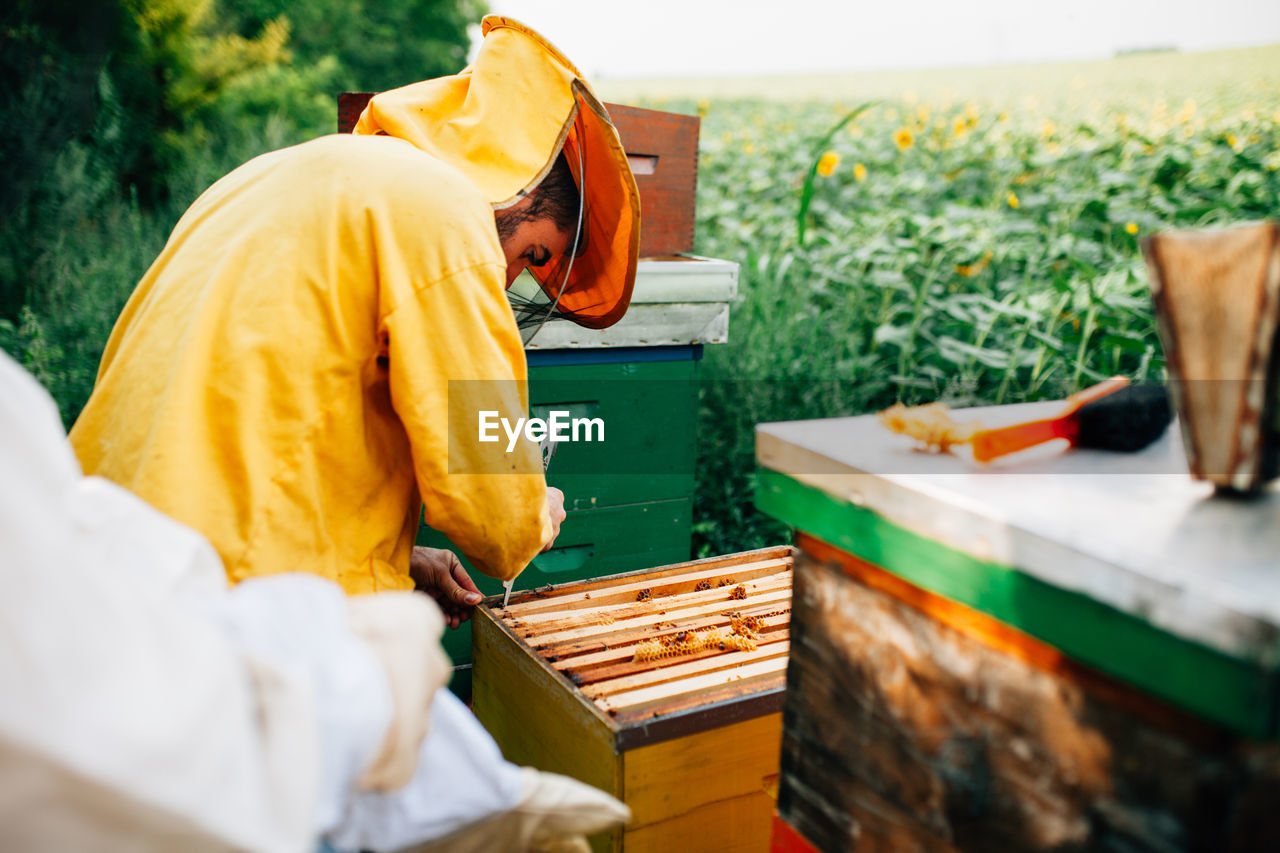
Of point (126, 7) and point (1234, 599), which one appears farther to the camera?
point (126, 7)

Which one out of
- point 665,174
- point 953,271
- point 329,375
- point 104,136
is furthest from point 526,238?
point 104,136

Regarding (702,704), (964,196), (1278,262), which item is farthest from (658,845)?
(964,196)

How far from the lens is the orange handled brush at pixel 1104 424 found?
0.89 meters

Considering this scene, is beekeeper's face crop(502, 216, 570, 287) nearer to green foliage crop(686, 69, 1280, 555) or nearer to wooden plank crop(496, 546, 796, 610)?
wooden plank crop(496, 546, 796, 610)

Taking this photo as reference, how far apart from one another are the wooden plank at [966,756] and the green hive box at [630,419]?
1299 millimetres

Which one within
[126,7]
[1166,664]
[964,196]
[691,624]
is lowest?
[691,624]

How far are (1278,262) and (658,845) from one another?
3.68 feet

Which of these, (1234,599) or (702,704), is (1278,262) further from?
(702,704)

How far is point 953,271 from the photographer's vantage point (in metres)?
3.89

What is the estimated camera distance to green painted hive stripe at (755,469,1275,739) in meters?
0.56

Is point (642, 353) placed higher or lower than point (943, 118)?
lower

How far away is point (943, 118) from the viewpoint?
23.6 ft

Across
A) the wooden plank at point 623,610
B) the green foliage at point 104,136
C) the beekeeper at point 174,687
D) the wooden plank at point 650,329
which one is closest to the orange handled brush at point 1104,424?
the beekeeper at point 174,687

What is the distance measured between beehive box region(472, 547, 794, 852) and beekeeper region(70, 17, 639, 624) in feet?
0.79
